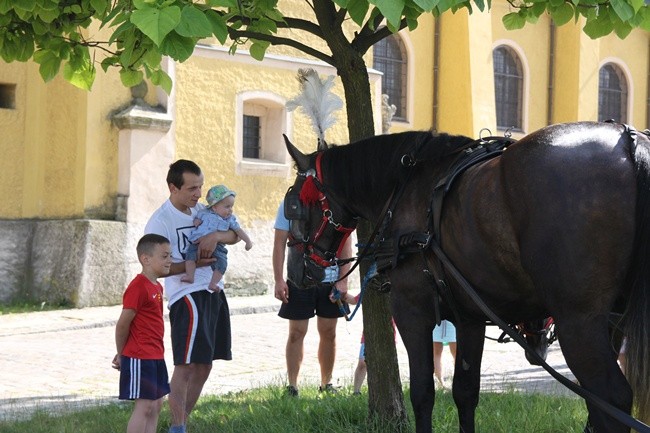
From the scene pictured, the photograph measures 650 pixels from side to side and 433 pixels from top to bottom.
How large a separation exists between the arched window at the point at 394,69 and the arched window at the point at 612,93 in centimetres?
621

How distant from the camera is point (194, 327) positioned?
6652mm

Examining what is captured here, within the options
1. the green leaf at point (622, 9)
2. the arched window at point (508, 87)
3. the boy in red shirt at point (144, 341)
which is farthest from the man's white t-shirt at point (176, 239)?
the arched window at point (508, 87)

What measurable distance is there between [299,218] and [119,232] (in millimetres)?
10355

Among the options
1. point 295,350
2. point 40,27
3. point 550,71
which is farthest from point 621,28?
point 550,71

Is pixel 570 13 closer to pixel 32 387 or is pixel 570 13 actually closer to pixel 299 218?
pixel 299 218

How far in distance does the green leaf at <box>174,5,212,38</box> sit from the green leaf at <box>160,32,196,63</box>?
12 centimetres

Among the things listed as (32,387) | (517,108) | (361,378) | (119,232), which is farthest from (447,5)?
(517,108)

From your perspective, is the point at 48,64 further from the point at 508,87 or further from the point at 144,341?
the point at 508,87

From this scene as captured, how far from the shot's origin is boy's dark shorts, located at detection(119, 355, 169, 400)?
5.89 m

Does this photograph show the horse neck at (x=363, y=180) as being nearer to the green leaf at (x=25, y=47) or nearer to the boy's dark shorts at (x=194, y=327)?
the boy's dark shorts at (x=194, y=327)

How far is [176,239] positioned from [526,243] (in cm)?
292

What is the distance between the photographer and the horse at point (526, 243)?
4434mm

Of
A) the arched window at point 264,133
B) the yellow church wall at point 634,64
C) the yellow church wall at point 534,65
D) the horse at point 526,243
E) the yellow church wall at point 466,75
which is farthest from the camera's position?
the yellow church wall at point 634,64

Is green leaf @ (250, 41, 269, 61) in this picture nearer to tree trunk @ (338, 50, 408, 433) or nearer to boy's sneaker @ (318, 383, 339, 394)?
tree trunk @ (338, 50, 408, 433)
